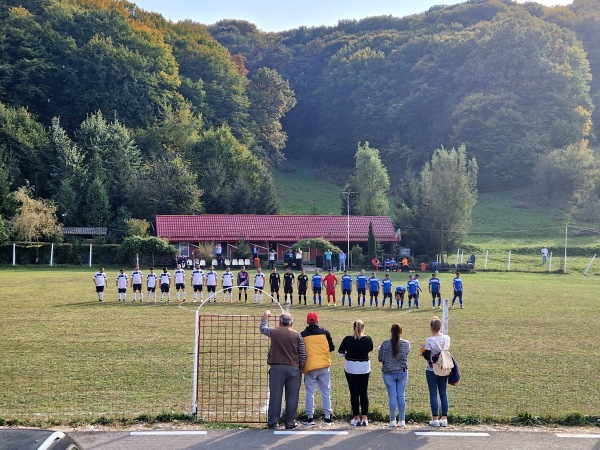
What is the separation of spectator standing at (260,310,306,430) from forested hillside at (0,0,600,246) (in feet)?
147

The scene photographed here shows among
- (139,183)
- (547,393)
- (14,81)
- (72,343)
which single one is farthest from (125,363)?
(14,81)

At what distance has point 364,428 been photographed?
1071 centimetres

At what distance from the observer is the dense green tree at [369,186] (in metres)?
68.2

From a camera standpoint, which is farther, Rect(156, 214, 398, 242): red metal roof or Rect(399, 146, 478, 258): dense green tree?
Rect(399, 146, 478, 258): dense green tree

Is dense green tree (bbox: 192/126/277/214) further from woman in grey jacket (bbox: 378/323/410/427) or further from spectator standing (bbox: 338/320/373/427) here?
woman in grey jacket (bbox: 378/323/410/427)

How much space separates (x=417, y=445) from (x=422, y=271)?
42.1 m

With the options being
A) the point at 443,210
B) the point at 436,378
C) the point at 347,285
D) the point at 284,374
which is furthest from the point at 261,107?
the point at 284,374

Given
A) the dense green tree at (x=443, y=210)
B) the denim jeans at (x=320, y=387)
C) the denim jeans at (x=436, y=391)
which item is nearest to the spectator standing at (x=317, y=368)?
the denim jeans at (x=320, y=387)

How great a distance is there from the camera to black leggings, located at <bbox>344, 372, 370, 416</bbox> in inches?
425

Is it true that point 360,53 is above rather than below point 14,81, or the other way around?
above

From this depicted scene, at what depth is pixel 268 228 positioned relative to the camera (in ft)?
190

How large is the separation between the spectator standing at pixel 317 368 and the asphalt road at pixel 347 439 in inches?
15.2

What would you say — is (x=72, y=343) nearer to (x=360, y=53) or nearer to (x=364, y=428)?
(x=364, y=428)

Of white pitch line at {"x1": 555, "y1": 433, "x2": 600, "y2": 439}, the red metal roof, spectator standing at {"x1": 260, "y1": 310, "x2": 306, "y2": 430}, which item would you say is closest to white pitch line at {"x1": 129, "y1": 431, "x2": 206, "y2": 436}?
spectator standing at {"x1": 260, "y1": 310, "x2": 306, "y2": 430}
